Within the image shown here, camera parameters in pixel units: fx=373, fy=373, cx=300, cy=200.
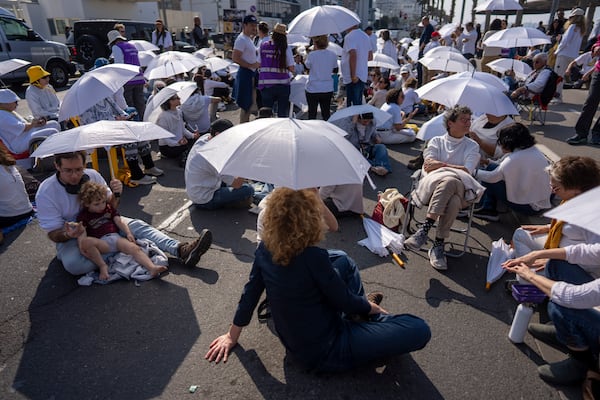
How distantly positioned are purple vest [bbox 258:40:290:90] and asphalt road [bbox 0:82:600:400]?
11.8 feet

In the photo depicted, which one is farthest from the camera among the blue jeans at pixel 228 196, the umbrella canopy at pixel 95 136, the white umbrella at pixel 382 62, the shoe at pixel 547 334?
the white umbrella at pixel 382 62

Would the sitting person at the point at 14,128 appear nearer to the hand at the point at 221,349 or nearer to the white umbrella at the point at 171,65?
the white umbrella at the point at 171,65

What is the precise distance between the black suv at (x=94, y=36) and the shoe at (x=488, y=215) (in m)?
17.3

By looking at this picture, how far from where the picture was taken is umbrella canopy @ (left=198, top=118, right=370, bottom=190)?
2.39 meters

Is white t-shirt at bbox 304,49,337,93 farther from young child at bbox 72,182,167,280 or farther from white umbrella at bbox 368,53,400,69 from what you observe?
young child at bbox 72,182,167,280

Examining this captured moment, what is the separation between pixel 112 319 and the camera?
3.08 metres

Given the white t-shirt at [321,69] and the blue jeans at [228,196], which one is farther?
the white t-shirt at [321,69]

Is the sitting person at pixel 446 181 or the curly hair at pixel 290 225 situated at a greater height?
the curly hair at pixel 290 225

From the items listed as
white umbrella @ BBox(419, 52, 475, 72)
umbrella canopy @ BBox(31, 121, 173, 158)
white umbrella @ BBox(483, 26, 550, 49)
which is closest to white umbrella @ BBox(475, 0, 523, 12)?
white umbrella @ BBox(483, 26, 550, 49)

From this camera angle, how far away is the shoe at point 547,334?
2.82 meters

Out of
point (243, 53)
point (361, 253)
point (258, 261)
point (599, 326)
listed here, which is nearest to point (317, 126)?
point (258, 261)

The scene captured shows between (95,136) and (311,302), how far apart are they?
265 centimetres

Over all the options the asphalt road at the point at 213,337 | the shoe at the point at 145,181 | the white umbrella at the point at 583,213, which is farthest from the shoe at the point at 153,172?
the white umbrella at the point at 583,213

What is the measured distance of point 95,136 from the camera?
3500mm
